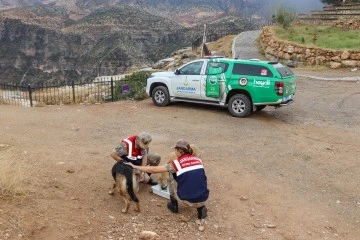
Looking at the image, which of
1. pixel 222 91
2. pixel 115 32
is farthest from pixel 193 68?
pixel 115 32

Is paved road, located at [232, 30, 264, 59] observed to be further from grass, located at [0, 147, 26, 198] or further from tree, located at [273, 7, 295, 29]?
grass, located at [0, 147, 26, 198]

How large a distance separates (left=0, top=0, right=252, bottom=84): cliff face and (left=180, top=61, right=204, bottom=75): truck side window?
1999 inches

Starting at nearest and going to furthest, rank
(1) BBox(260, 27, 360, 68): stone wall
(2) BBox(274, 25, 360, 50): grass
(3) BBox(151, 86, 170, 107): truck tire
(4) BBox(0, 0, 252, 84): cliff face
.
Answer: (3) BBox(151, 86, 170, 107): truck tire → (1) BBox(260, 27, 360, 68): stone wall → (2) BBox(274, 25, 360, 50): grass → (4) BBox(0, 0, 252, 84): cliff face

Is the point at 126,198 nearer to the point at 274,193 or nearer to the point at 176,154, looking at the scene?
the point at 176,154

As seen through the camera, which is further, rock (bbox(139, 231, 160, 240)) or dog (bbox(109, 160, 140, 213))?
dog (bbox(109, 160, 140, 213))

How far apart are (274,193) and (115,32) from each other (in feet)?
245

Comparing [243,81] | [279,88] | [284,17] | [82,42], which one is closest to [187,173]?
[279,88]

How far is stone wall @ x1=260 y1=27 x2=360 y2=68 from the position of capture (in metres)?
21.2

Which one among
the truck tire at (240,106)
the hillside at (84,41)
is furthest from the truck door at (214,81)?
the hillside at (84,41)

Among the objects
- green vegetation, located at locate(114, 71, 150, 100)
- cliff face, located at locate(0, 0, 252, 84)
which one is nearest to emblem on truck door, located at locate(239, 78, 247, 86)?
green vegetation, located at locate(114, 71, 150, 100)

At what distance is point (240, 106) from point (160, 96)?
10.2 ft

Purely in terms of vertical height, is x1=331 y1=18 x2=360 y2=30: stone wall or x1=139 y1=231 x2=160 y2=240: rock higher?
x1=331 y1=18 x2=360 y2=30: stone wall

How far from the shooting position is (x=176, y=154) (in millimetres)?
6371

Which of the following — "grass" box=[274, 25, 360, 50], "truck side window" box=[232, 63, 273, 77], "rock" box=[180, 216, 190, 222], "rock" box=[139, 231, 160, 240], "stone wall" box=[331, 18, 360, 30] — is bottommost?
"rock" box=[180, 216, 190, 222]
